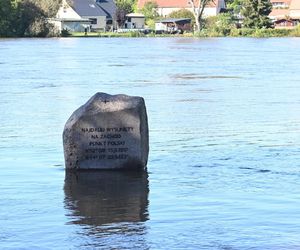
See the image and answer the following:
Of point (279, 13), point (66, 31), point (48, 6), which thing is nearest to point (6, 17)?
point (48, 6)

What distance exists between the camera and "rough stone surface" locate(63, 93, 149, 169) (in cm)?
1381

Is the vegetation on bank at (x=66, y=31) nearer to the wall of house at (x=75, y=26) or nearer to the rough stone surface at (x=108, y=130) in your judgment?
the wall of house at (x=75, y=26)

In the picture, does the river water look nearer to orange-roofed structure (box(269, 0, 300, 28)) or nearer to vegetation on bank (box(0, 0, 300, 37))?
vegetation on bank (box(0, 0, 300, 37))

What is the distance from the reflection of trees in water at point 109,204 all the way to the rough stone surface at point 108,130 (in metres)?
0.32

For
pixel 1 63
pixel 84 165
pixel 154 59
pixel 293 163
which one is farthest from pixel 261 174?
pixel 154 59

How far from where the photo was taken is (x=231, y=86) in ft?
114

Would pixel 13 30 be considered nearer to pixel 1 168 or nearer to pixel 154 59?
pixel 154 59

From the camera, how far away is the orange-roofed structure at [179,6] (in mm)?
166750

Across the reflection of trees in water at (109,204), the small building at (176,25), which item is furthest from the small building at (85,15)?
the reflection of trees in water at (109,204)

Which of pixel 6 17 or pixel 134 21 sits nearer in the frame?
pixel 6 17

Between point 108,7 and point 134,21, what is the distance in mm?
7170

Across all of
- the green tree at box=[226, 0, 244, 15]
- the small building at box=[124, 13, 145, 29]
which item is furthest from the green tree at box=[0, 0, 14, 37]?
the green tree at box=[226, 0, 244, 15]

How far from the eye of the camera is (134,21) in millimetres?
154750

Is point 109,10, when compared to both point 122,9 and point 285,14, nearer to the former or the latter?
point 122,9
